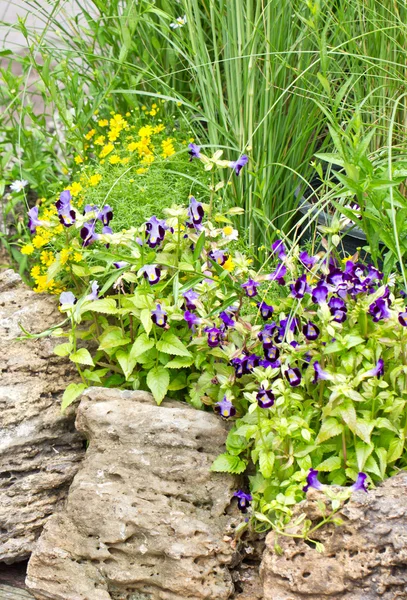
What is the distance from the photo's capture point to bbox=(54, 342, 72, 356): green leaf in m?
Result: 2.50

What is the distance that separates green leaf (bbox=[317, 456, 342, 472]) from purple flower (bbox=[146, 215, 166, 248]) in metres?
0.79

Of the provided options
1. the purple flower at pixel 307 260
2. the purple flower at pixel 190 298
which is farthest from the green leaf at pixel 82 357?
the purple flower at pixel 307 260

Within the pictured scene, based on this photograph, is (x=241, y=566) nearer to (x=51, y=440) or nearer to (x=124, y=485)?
(x=124, y=485)

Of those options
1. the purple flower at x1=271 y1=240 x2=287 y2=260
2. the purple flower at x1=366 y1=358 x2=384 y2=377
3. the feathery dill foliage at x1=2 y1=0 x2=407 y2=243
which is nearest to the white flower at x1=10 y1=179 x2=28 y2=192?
the feathery dill foliage at x1=2 y1=0 x2=407 y2=243

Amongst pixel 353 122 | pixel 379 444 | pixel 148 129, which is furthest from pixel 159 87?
pixel 379 444

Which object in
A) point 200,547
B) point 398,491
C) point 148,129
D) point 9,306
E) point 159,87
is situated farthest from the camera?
point 159,87

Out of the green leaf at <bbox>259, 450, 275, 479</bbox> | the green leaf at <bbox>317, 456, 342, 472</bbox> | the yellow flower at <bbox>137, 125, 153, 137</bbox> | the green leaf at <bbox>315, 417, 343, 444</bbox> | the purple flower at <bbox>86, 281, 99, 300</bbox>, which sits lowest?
the green leaf at <bbox>317, 456, 342, 472</bbox>

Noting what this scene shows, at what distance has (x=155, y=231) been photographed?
2.38m

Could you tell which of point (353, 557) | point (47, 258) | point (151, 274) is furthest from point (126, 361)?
point (353, 557)

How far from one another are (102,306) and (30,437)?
45 cm

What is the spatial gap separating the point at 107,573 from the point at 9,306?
107 centimetres

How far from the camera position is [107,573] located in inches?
84.4

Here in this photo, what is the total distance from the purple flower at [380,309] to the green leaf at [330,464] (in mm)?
A: 380

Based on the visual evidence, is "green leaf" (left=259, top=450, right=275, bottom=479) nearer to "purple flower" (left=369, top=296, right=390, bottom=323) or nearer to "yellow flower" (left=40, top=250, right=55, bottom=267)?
"purple flower" (left=369, top=296, right=390, bottom=323)
